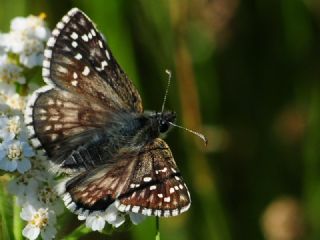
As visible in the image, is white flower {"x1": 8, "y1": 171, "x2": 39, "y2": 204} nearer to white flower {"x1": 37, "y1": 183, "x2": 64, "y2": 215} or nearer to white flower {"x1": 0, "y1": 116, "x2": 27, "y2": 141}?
white flower {"x1": 37, "y1": 183, "x2": 64, "y2": 215}

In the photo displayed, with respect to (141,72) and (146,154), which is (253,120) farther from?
(146,154)

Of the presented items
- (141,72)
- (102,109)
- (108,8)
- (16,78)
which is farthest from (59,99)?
(141,72)

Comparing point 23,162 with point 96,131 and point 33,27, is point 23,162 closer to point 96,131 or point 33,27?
point 96,131

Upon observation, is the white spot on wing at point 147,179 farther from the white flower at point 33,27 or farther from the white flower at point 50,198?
the white flower at point 33,27

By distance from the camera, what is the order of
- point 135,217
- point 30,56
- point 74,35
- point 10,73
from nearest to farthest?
point 135,217 < point 74,35 < point 10,73 < point 30,56

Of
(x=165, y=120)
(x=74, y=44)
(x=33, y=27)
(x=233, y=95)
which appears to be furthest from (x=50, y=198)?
(x=233, y=95)

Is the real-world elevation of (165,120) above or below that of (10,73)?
below

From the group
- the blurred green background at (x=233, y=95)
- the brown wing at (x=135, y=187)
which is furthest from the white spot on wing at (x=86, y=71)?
the blurred green background at (x=233, y=95)
